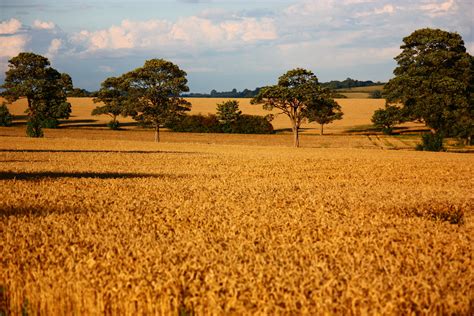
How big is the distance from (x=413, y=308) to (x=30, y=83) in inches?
3116

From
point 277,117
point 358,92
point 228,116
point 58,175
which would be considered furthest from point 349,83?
point 58,175

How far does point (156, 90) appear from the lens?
64.4m

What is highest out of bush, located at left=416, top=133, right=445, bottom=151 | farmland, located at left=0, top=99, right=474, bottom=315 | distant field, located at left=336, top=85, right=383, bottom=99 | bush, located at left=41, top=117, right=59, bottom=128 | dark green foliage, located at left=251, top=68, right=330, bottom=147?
distant field, located at left=336, top=85, right=383, bottom=99

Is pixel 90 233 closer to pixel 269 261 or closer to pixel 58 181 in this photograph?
pixel 269 261

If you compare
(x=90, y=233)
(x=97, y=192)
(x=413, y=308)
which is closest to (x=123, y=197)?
(x=97, y=192)

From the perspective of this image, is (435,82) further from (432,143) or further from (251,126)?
(251,126)

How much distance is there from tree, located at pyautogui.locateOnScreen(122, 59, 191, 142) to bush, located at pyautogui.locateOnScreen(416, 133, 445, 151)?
1183 inches

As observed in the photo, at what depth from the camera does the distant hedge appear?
299ft

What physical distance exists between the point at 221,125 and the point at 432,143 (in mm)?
44380

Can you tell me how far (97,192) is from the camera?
16.1 m

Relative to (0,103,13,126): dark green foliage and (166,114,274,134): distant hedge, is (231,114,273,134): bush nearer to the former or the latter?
(166,114,274,134): distant hedge

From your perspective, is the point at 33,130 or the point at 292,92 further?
the point at 33,130

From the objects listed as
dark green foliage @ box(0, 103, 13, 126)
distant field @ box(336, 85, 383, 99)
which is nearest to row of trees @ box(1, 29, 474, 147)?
dark green foliage @ box(0, 103, 13, 126)

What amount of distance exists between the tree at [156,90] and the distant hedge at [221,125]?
81.6ft
